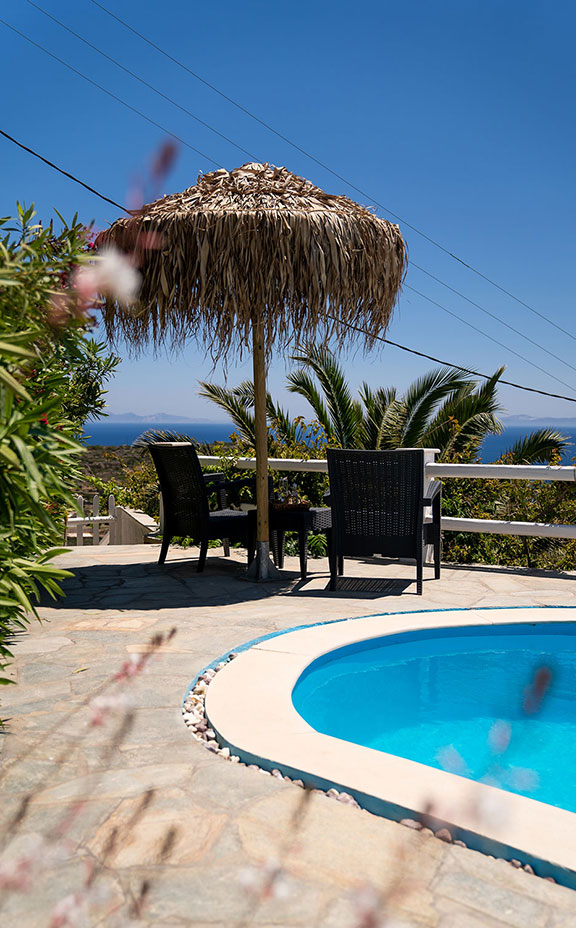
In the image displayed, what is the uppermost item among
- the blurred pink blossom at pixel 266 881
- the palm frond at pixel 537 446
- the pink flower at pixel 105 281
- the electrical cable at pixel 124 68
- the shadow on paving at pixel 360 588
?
the electrical cable at pixel 124 68

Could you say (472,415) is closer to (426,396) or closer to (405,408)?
(426,396)

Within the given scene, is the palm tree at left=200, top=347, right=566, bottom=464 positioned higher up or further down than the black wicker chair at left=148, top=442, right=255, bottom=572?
higher up

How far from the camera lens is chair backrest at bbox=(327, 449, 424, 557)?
4.73 m

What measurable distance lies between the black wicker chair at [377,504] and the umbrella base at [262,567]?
0.57 meters

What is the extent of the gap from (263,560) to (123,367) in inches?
84.9

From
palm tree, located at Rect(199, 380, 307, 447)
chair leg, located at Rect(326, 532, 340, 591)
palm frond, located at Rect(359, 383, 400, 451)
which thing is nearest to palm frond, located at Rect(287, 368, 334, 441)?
palm tree, located at Rect(199, 380, 307, 447)

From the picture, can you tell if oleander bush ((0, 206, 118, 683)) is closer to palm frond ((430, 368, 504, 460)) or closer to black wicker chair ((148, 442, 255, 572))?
black wicker chair ((148, 442, 255, 572))

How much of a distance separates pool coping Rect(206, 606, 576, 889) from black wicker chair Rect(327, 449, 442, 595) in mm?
1439

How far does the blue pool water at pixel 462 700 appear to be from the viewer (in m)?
2.84

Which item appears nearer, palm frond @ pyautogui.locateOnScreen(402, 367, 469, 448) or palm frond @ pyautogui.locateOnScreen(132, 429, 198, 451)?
palm frond @ pyautogui.locateOnScreen(132, 429, 198, 451)

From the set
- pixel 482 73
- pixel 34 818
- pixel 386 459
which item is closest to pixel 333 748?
pixel 34 818

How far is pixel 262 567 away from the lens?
17.6ft

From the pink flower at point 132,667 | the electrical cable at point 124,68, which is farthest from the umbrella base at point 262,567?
the electrical cable at point 124,68

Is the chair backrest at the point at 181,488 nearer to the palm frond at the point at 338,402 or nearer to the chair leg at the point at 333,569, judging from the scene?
the chair leg at the point at 333,569
